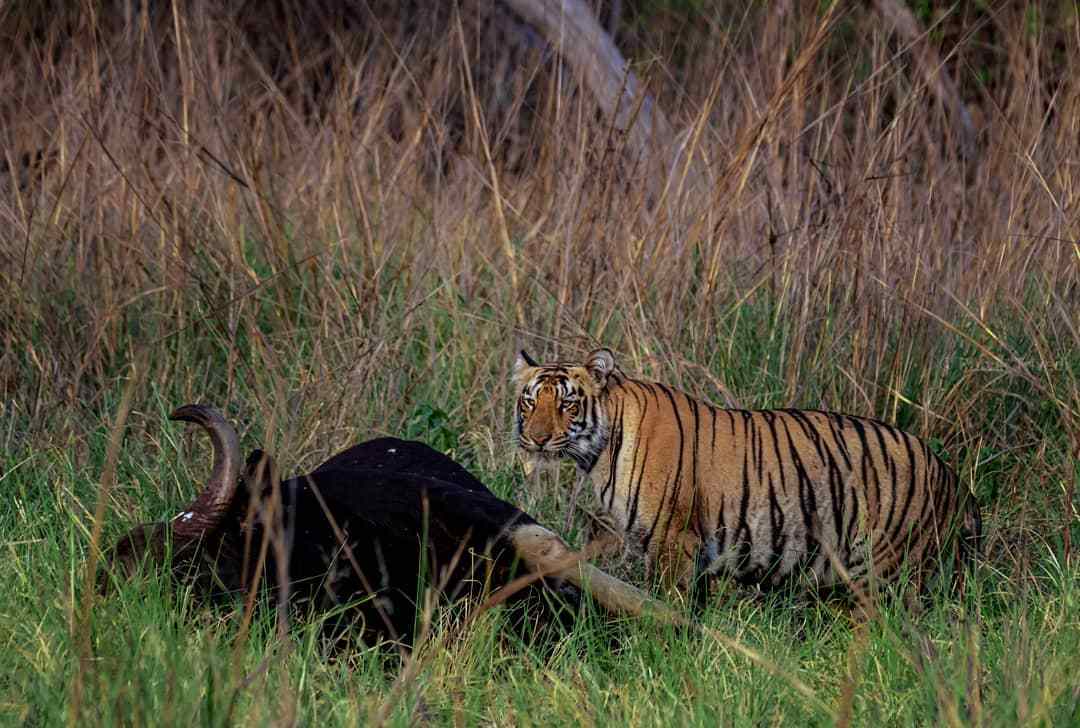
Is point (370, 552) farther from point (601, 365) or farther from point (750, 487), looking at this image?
point (750, 487)

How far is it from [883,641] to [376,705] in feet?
3.66

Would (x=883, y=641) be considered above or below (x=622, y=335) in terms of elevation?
below

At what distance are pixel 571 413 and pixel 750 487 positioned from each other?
513mm

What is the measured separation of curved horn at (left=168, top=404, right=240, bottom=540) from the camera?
10.5ft

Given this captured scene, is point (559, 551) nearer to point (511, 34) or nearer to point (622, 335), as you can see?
point (622, 335)

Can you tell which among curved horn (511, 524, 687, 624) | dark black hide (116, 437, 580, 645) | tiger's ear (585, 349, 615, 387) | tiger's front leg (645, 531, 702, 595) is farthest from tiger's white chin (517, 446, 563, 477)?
curved horn (511, 524, 687, 624)

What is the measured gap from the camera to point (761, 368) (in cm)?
480

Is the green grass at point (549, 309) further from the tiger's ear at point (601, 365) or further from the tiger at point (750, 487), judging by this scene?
the tiger's ear at point (601, 365)

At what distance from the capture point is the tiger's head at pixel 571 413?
12.8 feet

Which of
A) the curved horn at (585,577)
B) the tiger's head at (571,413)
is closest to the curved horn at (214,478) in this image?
the curved horn at (585,577)

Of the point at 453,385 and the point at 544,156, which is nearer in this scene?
the point at 453,385

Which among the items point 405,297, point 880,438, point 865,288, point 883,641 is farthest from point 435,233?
point 883,641

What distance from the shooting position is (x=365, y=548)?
3.43m

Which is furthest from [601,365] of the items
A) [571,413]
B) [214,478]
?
[214,478]
